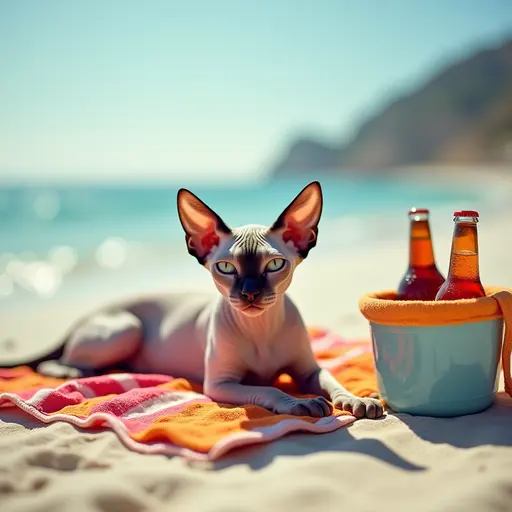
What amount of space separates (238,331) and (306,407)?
478 mm

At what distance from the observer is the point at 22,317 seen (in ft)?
15.9

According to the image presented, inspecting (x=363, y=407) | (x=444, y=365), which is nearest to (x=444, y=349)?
(x=444, y=365)

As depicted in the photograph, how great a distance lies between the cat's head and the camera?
2.14 m

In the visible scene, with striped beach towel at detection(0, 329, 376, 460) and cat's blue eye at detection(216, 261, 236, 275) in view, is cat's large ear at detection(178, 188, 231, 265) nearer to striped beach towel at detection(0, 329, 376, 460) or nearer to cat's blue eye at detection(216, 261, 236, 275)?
cat's blue eye at detection(216, 261, 236, 275)

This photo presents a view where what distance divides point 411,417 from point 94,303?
3.93 m

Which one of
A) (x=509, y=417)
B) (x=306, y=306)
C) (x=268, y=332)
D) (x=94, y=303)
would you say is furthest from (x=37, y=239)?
(x=509, y=417)

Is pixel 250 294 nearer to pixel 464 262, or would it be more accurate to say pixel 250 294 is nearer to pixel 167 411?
pixel 167 411

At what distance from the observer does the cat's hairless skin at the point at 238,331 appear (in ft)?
7.13

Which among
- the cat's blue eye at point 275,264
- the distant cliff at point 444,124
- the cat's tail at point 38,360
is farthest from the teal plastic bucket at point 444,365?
the distant cliff at point 444,124

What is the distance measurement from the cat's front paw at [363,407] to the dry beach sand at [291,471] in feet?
0.17

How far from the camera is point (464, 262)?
6.95ft

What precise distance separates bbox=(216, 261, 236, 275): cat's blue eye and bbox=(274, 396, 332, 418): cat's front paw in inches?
20.8

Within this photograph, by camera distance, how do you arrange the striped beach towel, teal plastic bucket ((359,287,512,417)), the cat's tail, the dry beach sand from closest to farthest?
the dry beach sand, the striped beach towel, teal plastic bucket ((359,287,512,417)), the cat's tail

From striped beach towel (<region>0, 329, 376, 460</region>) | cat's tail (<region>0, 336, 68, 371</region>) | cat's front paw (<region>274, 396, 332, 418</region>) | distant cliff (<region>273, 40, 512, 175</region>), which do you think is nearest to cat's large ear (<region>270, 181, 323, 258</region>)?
cat's front paw (<region>274, 396, 332, 418</region>)
